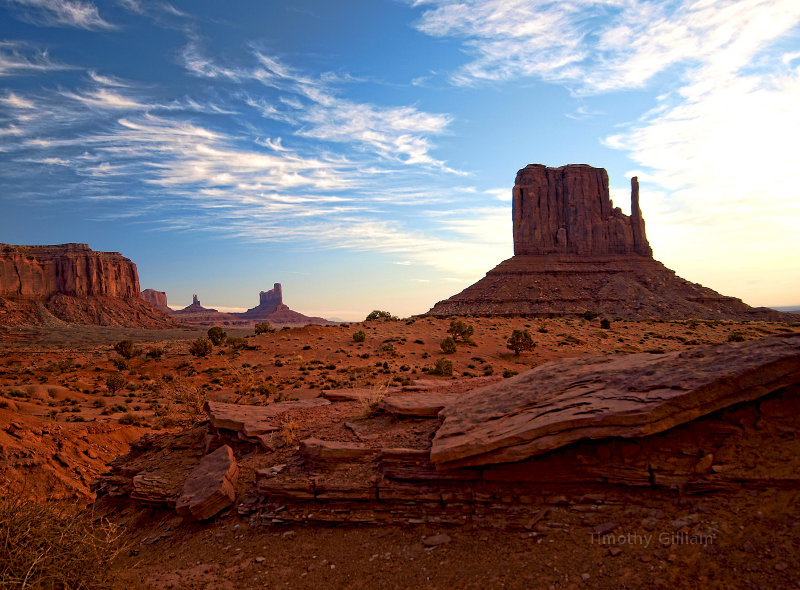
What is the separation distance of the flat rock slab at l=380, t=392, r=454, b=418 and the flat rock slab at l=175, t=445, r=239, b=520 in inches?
143

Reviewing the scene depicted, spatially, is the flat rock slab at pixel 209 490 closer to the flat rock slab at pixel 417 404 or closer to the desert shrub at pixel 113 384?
the flat rock slab at pixel 417 404

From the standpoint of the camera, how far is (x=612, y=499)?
6805 millimetres

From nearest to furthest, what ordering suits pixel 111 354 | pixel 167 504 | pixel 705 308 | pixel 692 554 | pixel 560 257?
pixel 692 554, pixel 167 504, pixel 111 354, pixel 705 308, pixel 560 257

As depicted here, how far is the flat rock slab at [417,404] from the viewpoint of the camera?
10.5 m

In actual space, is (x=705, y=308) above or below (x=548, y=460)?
above

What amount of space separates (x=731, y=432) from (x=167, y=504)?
10514 millimetres

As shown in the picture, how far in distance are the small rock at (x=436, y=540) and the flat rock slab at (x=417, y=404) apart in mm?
3370

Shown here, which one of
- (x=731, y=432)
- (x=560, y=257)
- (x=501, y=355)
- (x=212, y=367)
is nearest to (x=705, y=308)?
(x=560, y=257)

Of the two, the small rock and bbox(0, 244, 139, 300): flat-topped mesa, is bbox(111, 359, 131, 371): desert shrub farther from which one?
bbox(0, 244, 139, 300): flat-topped mesa

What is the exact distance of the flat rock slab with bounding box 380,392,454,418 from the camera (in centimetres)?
1046

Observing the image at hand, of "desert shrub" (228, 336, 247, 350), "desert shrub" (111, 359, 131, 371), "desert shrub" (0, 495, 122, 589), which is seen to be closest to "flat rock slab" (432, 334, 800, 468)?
"desert shrub" (0, 495, 122, 589)

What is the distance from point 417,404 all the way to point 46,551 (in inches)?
282

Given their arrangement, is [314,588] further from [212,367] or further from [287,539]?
A: [212,367]

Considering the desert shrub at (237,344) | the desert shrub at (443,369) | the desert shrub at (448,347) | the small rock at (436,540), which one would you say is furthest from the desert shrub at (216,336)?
the small rock at (436,540)
